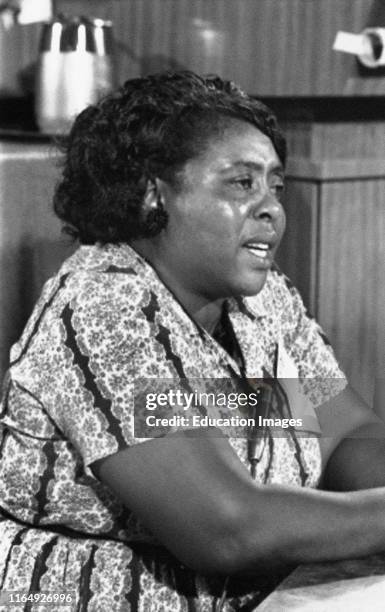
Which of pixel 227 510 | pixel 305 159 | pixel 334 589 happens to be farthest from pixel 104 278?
pixel 305 159

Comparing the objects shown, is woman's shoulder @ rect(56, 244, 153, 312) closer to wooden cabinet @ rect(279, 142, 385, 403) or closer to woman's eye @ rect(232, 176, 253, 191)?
woman's eye @ rect(232, 176, 253, 191)

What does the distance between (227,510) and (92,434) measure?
0.68 ft

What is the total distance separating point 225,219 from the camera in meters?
1.46

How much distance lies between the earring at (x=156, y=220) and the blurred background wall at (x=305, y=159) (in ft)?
1.79

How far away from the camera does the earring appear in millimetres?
1489

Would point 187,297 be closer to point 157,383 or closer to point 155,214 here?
point 155,214

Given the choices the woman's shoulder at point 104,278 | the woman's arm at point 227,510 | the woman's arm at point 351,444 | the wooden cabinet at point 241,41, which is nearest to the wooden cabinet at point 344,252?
the wooden cabinet at point 241,41

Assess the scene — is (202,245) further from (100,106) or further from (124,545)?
(124,545)

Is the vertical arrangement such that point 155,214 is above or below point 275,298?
above

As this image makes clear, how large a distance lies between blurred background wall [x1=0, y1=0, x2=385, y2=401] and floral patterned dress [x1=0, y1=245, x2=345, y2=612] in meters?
0.57

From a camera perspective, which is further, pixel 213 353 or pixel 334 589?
pixel 213 353

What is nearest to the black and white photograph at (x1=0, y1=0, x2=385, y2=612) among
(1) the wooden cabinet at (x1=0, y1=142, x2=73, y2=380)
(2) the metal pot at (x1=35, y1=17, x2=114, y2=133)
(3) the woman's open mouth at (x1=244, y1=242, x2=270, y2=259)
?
(3) the woman's open mouth at (x1=244, y1=242, x2=270, y2=259)

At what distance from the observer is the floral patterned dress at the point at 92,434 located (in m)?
1.30

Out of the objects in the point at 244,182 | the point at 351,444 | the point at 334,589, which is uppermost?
the point at 244,182
